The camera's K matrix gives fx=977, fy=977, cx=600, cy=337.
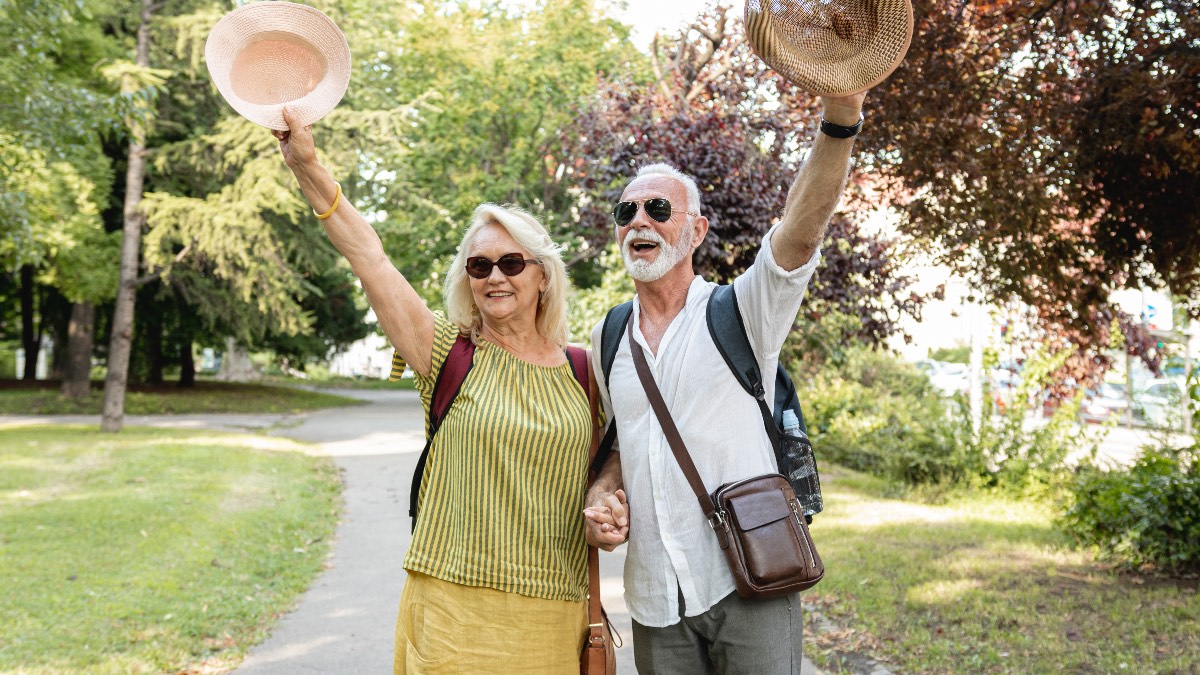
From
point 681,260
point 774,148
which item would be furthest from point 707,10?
point 681,260

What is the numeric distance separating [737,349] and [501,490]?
78cm

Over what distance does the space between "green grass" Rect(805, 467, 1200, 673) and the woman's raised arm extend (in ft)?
11.8

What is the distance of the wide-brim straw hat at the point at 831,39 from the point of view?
2301 millimetres

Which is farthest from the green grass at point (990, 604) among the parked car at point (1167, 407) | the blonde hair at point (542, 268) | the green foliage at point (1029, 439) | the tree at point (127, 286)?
the tree at point (127, 286)

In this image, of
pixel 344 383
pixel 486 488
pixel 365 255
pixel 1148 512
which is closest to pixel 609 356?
pixel 486 488

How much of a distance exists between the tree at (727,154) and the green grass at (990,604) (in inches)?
85.1

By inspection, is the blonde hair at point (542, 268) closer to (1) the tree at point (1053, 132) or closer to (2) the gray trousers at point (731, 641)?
(2) the gray trousers at point (731, 641)

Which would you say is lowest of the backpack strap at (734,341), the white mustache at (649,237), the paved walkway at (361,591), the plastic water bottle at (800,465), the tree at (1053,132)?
the paved walkway at (361,591)

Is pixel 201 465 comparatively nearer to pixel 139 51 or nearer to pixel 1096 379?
pixel 139 51

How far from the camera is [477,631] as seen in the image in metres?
2.73

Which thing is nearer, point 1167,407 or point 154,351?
point 1167,407

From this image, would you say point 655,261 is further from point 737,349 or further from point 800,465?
point 800,465

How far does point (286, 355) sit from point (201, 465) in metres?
23.6

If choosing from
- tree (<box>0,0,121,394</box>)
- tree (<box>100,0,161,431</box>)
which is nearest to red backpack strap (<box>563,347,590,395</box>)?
tree (<box>0,0,121,394</box>)
